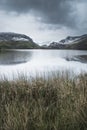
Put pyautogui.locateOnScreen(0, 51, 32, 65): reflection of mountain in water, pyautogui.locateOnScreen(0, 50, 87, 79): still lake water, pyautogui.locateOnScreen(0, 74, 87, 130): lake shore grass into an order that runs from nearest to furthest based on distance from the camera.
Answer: pyautogui.locateOnScreen(0, 74, 87, 130): lake shore grass
pyautogui.locateOnScreen(0, 50, 87, 79): still lake water
pyautogui.locateOnScreen(0, 51, 32, 65): reflection of mountain in water

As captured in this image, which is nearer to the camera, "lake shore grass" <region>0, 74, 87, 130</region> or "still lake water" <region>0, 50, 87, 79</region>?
"lake shore grass" <region>0, 74, 87, 130</region>

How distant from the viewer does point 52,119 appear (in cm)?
404

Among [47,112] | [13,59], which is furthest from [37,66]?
[47,112]

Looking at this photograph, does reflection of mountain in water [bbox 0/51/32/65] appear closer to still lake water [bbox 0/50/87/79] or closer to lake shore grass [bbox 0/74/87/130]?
still lake water [bbox 0/50/87/79]

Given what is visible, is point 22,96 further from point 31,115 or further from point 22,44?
point 22,44

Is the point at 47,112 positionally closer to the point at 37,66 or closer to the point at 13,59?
the point at 37,66

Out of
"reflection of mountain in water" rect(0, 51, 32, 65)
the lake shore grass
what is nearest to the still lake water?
"reflection of mountain in water" rect(0, 51, 32, 65)

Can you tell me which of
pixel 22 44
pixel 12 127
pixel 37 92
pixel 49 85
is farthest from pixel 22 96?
pixel 22 44

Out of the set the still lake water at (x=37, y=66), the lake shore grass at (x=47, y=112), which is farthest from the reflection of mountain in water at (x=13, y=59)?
the lake shore grass at (x=47, y=112)

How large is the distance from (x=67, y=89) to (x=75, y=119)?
48.5 inches

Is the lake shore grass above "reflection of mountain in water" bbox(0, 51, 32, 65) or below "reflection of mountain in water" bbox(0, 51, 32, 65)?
above

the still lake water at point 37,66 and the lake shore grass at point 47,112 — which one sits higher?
Answer: the lake shore grass at point 47,112

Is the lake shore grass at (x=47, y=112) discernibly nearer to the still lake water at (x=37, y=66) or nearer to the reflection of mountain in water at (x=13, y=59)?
the still lake water at (x=37, y=66)

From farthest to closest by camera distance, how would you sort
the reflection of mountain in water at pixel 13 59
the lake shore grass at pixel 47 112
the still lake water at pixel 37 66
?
1. the reflection of mountain in water at pixel 13 59
2. the still lake water at pixel 37 66
3. the lake shore grass at pixel 47 112
